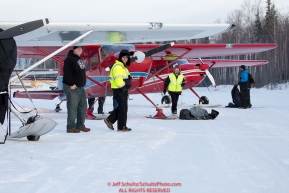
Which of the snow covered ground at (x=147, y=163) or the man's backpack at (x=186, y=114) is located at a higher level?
the snow covered ground at (x=147, y=163)

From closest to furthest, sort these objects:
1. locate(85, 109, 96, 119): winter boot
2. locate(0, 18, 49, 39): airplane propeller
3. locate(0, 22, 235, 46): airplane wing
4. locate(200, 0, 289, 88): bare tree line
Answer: locate(0, 18, 49, 39): airplane propeller
locate(0, 22, 235, 46): airplane wing
locate(85, 109, 96, 119): winter boot
locate(200, 0, 289, 88): bare tree line

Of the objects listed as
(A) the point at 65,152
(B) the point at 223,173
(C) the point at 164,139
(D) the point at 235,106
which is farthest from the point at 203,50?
(B) the point at 223,173

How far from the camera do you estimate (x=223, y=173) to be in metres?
4.32

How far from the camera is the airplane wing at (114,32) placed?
8375mm

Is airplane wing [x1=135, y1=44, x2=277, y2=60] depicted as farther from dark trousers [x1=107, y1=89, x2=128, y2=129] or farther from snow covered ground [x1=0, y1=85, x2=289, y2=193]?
snow covered ground [x1=0, y1=85, x2=289, y2=193]

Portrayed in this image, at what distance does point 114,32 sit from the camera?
356 inches

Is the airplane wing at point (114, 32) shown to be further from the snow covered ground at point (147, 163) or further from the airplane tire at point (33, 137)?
the airplane tire at point (33, 137)

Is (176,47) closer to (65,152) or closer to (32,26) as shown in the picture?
(32,26)

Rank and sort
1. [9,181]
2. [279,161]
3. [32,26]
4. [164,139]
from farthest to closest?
[164,139], [32,26], [279,161], [9,181]

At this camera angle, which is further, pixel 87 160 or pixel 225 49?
pixel 225 49

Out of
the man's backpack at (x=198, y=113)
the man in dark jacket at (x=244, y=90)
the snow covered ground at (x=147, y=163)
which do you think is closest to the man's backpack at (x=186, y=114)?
the man's backpack at (x=198, y=113)

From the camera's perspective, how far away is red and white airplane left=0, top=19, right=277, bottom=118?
8623 mm

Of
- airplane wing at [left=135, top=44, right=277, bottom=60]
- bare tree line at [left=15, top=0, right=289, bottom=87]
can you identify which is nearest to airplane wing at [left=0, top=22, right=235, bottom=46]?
airplane wing at [left=135, top=44, right=277, bottom=60]

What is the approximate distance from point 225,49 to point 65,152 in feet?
34.3
